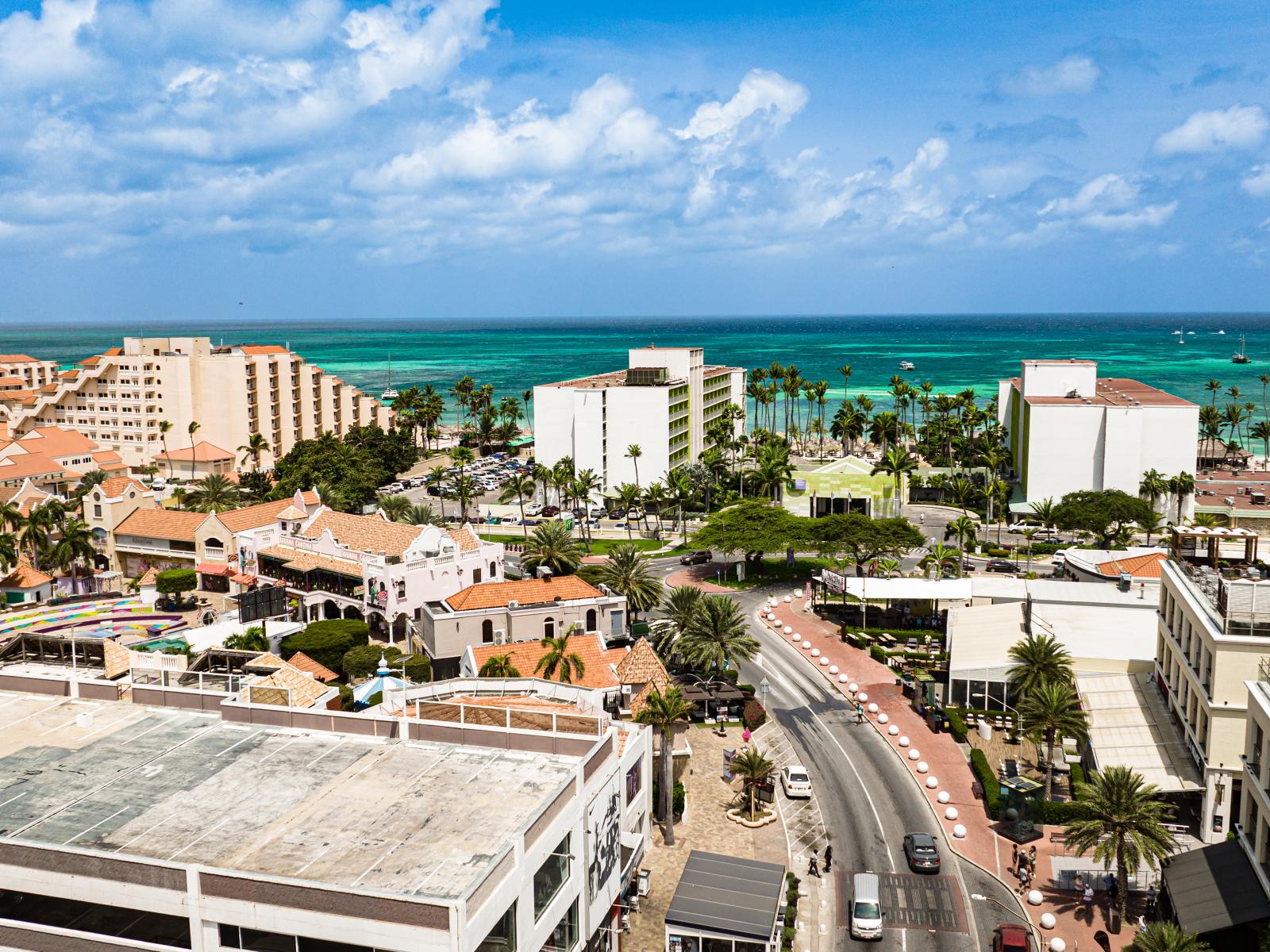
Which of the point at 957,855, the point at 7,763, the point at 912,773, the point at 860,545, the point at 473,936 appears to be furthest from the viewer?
the point at 860,545

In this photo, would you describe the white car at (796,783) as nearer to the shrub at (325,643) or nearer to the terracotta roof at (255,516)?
the shrub at (325,643)

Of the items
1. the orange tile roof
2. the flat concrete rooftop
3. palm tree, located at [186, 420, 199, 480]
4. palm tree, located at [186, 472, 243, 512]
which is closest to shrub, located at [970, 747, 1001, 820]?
the flat concrete rooftop

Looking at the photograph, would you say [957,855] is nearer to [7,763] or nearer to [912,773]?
[912,773]

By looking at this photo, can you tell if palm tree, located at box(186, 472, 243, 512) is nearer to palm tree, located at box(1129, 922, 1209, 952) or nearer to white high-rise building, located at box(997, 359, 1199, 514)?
A: white high-rise building, located at box(997, 359, 1199, 514)

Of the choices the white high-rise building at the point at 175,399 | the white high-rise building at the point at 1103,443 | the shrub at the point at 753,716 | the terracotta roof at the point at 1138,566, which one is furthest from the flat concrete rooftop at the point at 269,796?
the white high-rise building at the point at 175,399

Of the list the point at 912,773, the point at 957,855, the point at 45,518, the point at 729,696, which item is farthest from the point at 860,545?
the point at 45,518

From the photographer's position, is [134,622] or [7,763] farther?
[134,622]

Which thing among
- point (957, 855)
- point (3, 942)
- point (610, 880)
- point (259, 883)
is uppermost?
point (259, 883)
